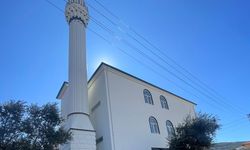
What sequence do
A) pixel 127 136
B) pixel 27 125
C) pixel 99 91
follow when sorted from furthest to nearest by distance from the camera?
pixel 99 91
pixel 127 136
pixel 27 125

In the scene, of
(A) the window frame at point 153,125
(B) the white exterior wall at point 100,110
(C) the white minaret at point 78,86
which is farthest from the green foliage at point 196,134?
(C) the white minaret at point 78,86

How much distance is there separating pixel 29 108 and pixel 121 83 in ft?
28.6

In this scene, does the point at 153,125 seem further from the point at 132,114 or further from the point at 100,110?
the point at 100,110

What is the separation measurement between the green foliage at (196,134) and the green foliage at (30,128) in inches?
347

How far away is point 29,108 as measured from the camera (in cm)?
1175

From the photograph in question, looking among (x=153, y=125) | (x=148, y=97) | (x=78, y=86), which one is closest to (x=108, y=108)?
(x=78, y=86)

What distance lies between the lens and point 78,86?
17.0m

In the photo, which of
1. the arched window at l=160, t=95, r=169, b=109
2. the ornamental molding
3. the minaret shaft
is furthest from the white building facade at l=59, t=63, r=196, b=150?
the ornamental molding

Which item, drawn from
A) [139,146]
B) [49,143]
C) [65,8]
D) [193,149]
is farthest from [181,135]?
[65,8]

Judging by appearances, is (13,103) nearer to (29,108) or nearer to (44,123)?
(29,108)

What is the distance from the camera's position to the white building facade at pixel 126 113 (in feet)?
54.4

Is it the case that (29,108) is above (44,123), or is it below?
above

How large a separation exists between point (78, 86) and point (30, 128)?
6234 mm

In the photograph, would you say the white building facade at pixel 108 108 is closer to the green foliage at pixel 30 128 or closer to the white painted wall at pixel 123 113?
the white painted wall at pixel 123 113
